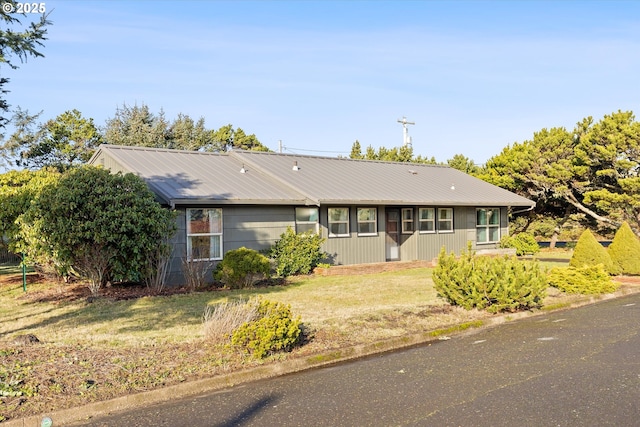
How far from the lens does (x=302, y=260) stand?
63.4 feet

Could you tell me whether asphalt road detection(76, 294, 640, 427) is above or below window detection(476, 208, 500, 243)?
below

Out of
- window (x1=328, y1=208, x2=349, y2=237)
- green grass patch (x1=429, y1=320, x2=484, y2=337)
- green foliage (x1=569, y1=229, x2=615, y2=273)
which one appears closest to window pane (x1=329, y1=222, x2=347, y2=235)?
window (x1=328, y1=208, x2=349, y2=237)

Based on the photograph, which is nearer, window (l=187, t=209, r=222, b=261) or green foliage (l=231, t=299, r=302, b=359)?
green foliage (l=231, t=299, r=302, b=359)

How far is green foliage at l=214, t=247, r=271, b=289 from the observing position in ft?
52.6

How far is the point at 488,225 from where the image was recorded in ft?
89.8

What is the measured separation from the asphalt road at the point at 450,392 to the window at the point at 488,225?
17591 millimetres

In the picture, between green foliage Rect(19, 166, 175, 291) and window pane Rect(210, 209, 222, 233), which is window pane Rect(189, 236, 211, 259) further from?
green foliage Rect(19, 166, 175, 291)

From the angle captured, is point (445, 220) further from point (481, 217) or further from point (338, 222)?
point (338, 222)

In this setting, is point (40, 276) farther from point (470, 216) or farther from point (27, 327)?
point (470, 216)

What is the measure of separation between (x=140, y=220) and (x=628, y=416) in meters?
11.6

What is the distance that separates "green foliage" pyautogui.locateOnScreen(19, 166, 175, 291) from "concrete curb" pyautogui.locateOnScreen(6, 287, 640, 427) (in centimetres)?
754

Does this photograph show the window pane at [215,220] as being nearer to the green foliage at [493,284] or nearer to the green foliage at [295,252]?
the green foliage at [295,252]

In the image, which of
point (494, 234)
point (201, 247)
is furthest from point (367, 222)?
point (494, 234)

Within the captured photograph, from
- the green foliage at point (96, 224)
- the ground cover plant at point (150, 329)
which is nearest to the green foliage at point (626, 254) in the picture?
the ground cover plant at point (150, 329)
